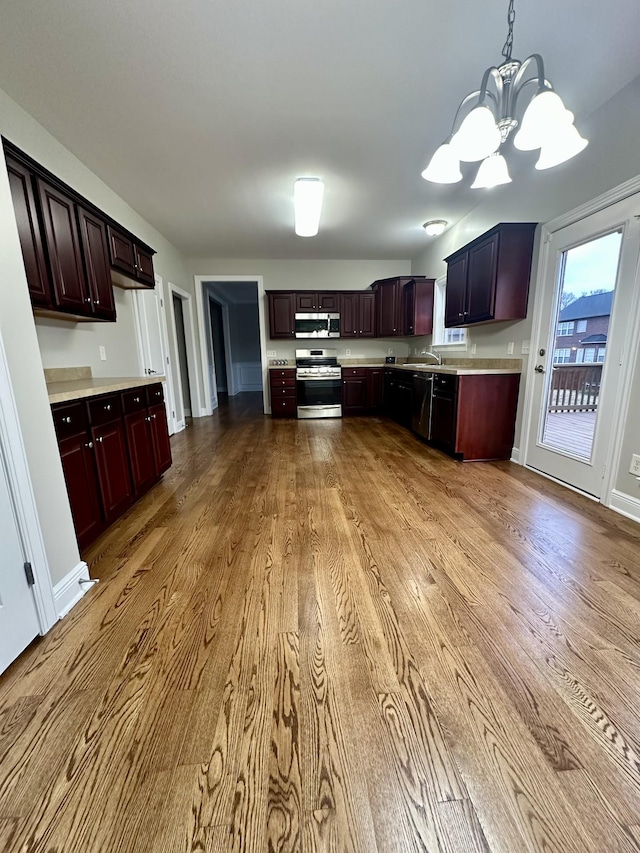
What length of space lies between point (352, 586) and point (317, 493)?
3.49 feet

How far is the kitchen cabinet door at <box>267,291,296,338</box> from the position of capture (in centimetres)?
557

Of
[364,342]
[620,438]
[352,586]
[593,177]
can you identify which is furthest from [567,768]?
[364,342]

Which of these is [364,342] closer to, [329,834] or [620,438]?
[620,438]

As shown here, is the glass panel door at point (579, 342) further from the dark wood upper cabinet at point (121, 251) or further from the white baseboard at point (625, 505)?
the dark wood upper cabinet at point (121, 251)

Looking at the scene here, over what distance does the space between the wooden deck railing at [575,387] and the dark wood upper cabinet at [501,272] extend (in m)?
0.67

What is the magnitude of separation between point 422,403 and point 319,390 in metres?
2.02

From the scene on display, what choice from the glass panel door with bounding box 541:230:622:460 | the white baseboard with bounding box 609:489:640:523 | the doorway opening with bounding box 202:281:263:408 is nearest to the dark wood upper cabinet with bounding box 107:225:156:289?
the glass panel door with bounding box 541:230:622:460

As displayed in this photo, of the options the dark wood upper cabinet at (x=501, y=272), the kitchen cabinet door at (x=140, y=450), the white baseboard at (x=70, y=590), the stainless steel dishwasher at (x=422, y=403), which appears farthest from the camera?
the stainless steel dishwasher at (x=422, y=403)

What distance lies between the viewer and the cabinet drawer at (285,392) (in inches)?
222

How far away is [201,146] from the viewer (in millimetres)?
2600

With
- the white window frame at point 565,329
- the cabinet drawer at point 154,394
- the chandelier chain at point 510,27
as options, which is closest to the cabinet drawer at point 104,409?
the cabinet drawer at point 154,394

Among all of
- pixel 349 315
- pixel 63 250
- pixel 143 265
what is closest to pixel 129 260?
pixel 143 265

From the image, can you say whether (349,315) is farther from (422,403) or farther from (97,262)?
(97,262)

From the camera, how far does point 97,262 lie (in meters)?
2.42
